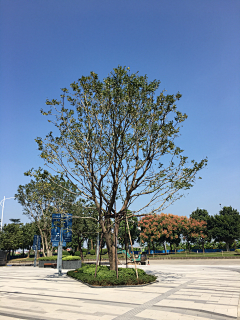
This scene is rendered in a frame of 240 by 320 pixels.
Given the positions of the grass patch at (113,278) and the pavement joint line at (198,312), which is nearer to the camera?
the pavement joint line at (198,312)

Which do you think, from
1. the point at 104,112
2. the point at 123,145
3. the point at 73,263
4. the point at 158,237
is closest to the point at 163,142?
the point at 123,145

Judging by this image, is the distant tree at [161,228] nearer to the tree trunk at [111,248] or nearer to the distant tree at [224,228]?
the distant tree at [224,228]

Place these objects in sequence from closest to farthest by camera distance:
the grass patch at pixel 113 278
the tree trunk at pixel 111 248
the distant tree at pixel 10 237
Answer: the grass patch at pixel 113 278, the tree trunk at pixel 111 248, the distant tree at pixel 10 237

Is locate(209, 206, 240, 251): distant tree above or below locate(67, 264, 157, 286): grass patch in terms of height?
above

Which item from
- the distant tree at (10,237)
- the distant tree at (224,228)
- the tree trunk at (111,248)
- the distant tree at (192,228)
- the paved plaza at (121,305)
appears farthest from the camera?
the distant tree at (224,228)

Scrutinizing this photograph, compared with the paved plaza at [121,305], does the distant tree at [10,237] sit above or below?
above

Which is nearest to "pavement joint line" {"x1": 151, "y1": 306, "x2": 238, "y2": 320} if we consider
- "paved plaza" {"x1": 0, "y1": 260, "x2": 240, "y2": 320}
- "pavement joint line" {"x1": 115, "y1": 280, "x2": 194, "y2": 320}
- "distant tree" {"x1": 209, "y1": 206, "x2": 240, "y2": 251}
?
"paved plaza" {"x1": 0, "y1": 260, "x2": 240, "y2": 320}

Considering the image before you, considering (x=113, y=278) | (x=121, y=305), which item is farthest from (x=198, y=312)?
(x=113, y=278)

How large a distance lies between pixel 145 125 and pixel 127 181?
3.79 m

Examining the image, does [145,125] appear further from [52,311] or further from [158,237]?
[158,237]

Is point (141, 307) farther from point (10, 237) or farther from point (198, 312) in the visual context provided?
point (10, 237)

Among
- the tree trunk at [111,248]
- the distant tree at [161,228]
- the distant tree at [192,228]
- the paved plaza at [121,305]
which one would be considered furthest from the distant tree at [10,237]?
the paved plaza at [121,305]

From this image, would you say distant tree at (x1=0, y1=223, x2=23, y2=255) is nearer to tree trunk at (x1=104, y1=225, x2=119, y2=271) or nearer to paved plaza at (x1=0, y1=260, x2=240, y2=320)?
tree trunk at (x1=104, y1=225, x2=119, y2=271)

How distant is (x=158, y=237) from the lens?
2148 inches
